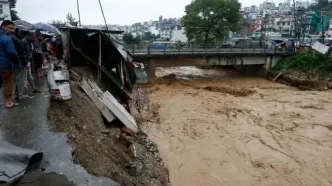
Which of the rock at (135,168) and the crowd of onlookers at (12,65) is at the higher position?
the crowd of onlookers at (12,65)

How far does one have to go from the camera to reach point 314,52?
75.4ft

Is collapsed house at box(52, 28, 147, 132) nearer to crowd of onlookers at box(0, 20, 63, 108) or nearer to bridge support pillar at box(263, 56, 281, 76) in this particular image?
crowd of onlookers at box(0, 20, 63, 108)

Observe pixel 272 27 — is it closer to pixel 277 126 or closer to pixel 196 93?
pixel 196 93

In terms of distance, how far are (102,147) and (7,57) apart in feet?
8.66

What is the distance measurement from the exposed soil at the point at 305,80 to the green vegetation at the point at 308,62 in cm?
78

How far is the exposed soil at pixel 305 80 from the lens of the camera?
19.3m

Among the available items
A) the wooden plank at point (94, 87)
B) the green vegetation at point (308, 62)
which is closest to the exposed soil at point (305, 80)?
A: the green vegetation at point (308, 62)

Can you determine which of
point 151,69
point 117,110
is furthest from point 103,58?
point 151,69

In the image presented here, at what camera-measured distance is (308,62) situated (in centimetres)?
2270

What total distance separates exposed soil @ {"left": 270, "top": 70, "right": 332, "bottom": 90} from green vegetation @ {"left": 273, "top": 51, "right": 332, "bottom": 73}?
78cm

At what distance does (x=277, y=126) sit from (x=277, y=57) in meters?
14.8

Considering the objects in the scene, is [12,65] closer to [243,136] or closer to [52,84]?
[52,84]

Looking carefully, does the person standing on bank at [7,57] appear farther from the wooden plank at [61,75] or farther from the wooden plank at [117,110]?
the wooden plank at [117,110]

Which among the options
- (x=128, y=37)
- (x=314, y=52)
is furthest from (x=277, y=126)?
(x=128, y=37)
